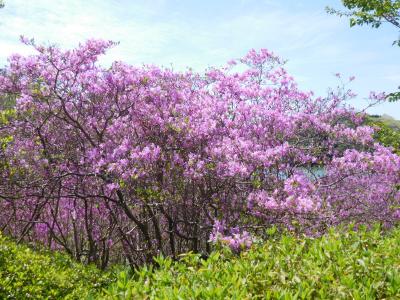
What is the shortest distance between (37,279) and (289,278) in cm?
381

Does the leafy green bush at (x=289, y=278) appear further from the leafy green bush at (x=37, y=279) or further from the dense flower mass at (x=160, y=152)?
the dense flower mass at (x=160, y=152)

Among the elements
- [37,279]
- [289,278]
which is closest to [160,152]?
[37,279]

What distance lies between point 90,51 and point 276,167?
470 cm

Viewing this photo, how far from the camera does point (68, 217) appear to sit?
12.5m

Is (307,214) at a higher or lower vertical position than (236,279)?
lower

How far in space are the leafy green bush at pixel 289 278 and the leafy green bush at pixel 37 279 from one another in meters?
1.79

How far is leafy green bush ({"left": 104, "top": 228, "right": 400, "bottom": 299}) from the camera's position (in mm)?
3240

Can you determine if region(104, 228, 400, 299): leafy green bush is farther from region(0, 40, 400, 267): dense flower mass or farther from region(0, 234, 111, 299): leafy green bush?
region(0, 40, 400, 267): dense flower mass

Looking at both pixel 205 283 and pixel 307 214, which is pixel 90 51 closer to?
pixel 307 214

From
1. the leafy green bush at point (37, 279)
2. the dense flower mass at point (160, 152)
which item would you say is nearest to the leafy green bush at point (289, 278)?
the leafy green bush at point (37, 279)

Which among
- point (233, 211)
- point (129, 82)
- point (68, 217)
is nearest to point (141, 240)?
point (68, 217)

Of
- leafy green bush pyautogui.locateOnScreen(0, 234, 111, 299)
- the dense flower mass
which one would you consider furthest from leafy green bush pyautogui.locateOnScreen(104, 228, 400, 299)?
the dense flower mass

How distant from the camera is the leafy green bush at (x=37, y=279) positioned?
18.3ft

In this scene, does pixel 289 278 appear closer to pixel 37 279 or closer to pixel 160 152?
pixel 37 279
